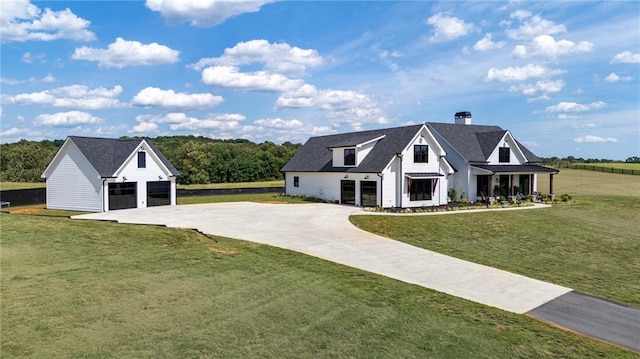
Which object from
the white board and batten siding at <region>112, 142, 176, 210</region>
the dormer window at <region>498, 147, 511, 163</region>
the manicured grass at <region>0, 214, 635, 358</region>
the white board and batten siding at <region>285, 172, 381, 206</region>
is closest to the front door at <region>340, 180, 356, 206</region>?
the white board and batten siding at <region>285, 172, 381, 206</region>

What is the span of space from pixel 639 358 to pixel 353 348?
5343 mm

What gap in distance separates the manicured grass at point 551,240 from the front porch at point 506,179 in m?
4.19

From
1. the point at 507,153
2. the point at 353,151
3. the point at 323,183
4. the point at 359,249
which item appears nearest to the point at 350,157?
the point at 353,151

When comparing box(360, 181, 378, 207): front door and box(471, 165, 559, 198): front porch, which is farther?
box(471, 165, 559, 198): front porch

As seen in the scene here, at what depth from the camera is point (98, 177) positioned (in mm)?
27266

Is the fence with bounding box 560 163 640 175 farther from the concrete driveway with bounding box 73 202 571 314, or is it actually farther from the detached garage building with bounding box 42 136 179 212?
the detached garage building with bounding box 42 136 179 212

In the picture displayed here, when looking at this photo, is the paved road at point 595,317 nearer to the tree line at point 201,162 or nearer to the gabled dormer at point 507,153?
the gabled dormer at point 507,153

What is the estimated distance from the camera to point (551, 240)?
19.7m

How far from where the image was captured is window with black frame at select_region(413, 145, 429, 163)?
98.7ft

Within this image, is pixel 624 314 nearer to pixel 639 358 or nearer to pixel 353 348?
pixel 639 358

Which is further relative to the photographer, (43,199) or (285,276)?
(43,199)

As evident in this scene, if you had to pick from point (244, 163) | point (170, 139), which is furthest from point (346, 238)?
point (170, 139)

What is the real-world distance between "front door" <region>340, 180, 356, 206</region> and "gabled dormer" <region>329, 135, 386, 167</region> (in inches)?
61.6

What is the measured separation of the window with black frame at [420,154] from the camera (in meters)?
30.1
